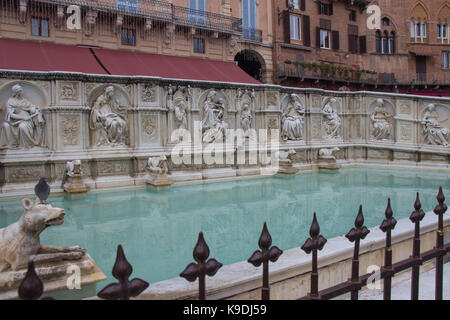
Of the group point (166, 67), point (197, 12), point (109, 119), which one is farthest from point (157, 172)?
point (197, 12)

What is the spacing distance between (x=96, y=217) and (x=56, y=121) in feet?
10.1

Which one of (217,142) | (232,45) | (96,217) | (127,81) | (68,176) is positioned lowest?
(96,217)

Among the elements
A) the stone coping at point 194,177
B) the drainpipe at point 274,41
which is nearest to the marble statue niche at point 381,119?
the stone coping at point 194,177

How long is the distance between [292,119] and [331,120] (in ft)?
6.05

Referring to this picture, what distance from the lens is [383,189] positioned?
8570 mm

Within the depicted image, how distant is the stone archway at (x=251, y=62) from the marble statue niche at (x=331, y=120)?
43.7 feet

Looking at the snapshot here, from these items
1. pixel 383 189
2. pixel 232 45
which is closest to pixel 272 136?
pixel 383 189

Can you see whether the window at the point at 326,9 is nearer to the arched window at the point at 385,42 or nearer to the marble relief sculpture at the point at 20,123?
the arched window at the point at 385,42

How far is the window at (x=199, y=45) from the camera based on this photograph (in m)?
21.0

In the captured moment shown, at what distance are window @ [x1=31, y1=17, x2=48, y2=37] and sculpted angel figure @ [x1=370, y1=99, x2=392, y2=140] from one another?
543 inches

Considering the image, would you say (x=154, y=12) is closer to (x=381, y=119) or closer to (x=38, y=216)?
(x=381, y=119)

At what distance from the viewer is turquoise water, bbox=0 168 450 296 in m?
4.61

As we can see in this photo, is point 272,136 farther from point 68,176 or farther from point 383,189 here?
point 68,176

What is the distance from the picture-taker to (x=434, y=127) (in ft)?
38.0
